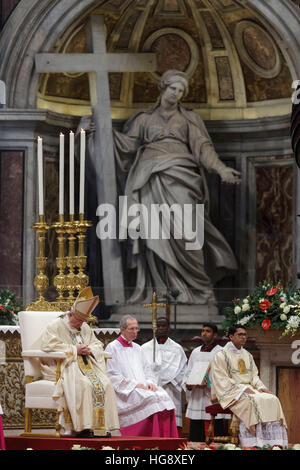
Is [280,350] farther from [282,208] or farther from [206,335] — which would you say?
[282,208]

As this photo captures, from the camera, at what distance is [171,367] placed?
482 inches

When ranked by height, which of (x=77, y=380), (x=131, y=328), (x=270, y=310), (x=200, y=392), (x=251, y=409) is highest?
(x=270, y=310)

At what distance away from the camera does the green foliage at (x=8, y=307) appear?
39.7 feet

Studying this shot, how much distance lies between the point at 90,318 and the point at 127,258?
2.84 m

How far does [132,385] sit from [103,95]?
13.9 ft

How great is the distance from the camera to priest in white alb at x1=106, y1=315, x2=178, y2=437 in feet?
34.8

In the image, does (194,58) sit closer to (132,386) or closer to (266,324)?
(266,324)

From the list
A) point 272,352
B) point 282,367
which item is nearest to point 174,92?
point 272,352

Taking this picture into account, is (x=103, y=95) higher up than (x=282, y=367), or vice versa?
(x=103, y=95)

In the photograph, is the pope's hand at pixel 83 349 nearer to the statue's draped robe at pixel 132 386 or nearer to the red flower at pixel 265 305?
the statue's draped robe at pixel 132 386

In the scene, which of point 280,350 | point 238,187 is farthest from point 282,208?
point 280,350

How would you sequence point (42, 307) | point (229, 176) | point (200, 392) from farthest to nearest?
point (229, 176) → point (200, 392) → point (42, 307)

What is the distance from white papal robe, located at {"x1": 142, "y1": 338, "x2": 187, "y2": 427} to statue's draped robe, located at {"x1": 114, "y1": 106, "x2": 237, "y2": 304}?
1.38 meters
